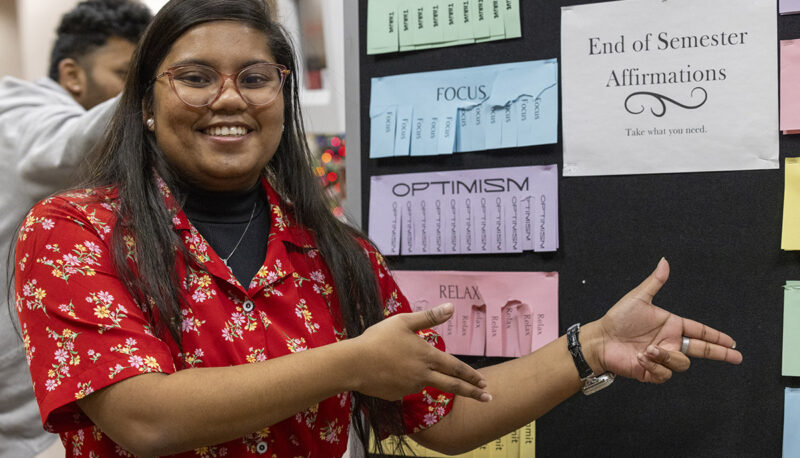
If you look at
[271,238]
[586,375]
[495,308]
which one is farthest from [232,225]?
[586,375]

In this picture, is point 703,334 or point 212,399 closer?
point 212,399

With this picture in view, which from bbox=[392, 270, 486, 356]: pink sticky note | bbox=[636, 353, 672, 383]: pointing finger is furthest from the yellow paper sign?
bbox=[392, 270, 486, 356]: pink sticky note

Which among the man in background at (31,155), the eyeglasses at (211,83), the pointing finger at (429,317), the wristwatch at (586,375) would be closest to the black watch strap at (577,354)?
the wristwatch at (586,375)

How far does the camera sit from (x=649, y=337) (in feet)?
3.93

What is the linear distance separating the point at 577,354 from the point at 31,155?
50.5 inches

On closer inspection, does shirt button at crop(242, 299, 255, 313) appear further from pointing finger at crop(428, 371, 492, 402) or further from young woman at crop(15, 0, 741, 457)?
pointing finger at crop(428, 371, 492, 402)

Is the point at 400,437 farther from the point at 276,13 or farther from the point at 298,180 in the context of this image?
the point at 276,13

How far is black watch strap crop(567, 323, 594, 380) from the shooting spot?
1226mm

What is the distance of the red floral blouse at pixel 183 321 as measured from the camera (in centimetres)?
97

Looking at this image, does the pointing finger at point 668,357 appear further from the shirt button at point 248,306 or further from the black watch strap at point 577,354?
the shirt button at point 248,306

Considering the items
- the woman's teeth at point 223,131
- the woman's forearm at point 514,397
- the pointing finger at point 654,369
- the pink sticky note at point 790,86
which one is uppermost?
the pink sticky note at point 790,86

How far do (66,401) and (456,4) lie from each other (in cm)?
95

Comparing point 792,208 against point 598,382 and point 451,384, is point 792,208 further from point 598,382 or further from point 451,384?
point 451,384

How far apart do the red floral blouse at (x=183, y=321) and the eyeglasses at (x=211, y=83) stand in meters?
0.15
